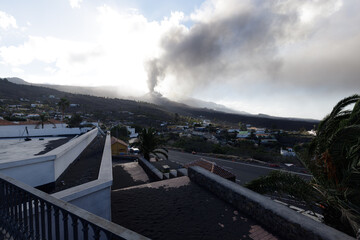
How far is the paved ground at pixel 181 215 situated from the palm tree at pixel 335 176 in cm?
187

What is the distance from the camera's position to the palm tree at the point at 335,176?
4588 mm

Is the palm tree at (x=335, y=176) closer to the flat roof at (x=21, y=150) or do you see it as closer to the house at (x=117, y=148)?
the flat roof at (x=21, y=150)

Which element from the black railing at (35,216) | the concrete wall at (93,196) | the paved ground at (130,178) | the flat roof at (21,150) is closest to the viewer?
the black railing at (35,216)

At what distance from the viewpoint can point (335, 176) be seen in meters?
5.01

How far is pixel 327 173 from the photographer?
5191 millimetres

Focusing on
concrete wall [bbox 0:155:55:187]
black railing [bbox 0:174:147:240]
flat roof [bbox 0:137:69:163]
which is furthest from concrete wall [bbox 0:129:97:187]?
black railing [bbox 0:174:147:240]

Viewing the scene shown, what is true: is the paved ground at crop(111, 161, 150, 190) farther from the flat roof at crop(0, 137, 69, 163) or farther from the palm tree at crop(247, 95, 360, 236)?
the palm tree at crop(247, 95, 360, 236)

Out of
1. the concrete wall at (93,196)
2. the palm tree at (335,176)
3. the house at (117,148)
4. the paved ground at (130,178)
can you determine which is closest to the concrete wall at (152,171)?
the paved ground at (130,178)

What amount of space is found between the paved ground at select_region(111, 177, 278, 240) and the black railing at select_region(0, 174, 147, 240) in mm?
2291

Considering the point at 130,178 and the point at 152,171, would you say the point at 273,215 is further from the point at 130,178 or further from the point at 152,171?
the point at 130,178

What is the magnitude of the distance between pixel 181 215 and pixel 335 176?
442 centimetres

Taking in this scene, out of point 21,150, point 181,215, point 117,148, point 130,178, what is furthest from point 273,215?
point 117,148

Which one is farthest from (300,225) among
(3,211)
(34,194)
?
(3,211)

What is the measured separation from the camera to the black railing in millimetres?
1537
